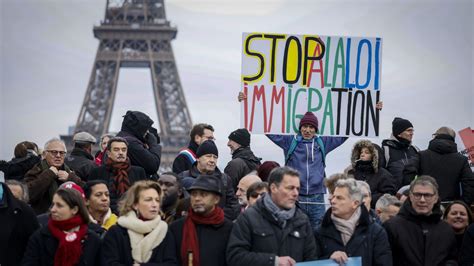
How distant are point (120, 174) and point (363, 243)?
2.86m

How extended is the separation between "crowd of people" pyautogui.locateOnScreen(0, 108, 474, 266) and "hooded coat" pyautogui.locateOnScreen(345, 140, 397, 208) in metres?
0.01

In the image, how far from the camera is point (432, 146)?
39.7ft

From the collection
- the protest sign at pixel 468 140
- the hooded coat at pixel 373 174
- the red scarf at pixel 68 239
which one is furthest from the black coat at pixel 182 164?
the protest sign at pixel 468 140

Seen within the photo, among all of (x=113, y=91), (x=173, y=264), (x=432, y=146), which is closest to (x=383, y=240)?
(x=173, y=264)

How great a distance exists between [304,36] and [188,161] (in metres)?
2.06

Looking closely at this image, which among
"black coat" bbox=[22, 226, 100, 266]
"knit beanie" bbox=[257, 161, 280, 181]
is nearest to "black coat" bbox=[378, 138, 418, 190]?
"knit beanie" bbox=[257, 161, 280, 181]

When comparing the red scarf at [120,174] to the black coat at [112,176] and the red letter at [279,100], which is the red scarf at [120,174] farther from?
the red letter at [279,100]

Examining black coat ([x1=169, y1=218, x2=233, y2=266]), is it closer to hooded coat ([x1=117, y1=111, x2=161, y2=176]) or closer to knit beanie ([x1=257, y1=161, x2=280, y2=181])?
hooded coat ([x1=117, y1=111, x2=161, y2=176])

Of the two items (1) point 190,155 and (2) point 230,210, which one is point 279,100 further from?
(2) point 230,210

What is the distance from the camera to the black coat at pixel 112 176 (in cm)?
1094

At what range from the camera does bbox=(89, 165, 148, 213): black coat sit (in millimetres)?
10938

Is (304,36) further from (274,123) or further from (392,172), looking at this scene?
(392,172)

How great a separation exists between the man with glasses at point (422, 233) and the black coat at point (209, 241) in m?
1.70

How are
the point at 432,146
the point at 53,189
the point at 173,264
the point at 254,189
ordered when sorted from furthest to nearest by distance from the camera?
the point at 432,146 < the point at 53,189 < the point at 254,189 < the point at 173,264
